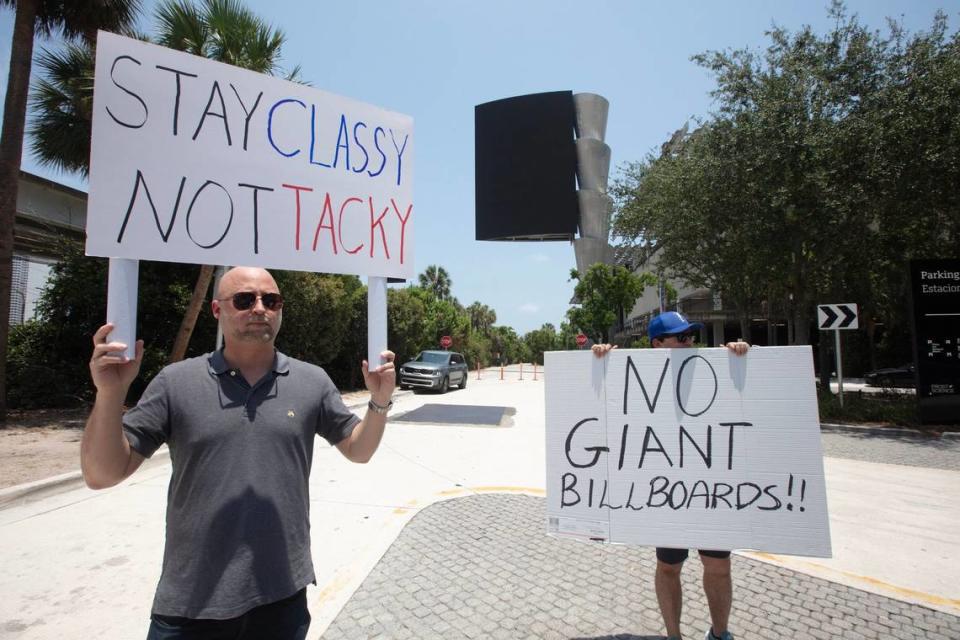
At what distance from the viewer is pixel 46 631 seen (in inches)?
119

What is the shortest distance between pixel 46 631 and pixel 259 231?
9.47 ft

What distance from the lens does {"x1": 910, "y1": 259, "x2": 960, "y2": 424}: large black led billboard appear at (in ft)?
37.0

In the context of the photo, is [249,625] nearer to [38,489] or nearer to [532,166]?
[38,489]

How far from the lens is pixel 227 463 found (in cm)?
172

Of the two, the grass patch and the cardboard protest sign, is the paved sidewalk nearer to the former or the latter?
the cardboard protest sign

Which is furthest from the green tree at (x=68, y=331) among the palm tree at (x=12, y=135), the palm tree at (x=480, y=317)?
the palm tree at (x=480, y=317)

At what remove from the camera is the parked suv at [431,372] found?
20.6m

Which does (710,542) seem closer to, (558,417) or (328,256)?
(558,417)

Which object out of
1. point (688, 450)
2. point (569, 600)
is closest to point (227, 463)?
point (688, 450)

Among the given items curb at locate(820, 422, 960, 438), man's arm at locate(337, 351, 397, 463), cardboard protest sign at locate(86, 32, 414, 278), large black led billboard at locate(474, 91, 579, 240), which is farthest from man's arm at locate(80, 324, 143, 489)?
large black led billboard at locate(474, 91, 579, 240)

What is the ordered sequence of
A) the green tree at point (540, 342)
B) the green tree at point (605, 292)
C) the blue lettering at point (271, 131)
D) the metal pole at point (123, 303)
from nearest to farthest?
the metal pole at point (123, 303) → the blue lettering at point (271, 131) → the green tree at point (605, 292) → the green tree at point (540, 342)

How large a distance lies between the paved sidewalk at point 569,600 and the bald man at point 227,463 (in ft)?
5.00

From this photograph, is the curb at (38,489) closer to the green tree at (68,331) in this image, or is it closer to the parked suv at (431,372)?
the green tree at (68,331)

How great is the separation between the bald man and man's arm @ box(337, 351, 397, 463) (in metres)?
0.18
